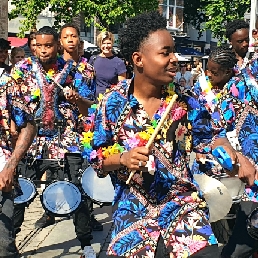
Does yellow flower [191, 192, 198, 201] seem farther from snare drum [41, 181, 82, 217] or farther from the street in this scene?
the street

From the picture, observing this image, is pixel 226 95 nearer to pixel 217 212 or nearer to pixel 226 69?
pixel 217 212

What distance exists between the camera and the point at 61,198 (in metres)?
5.21

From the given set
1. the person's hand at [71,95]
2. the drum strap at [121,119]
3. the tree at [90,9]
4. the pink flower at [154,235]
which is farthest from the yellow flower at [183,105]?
the tree at [90,9]

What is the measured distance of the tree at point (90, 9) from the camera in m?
22.7

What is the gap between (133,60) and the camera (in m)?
3.62

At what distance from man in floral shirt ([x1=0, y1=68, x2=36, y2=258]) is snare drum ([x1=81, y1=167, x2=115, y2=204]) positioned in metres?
1.09

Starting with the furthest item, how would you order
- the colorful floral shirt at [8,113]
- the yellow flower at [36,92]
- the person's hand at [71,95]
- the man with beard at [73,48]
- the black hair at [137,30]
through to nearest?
the man with beard at [73,48]
the yellow flower at [36,92]
the person's hand at [71,95]
the colorful floral shirt at [8,113]
the black hair at [137,30]

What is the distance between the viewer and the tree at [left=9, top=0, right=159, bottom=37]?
22656 mm

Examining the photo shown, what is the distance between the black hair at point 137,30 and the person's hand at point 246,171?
89 cm

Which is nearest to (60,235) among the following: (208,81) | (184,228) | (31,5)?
(208,81)

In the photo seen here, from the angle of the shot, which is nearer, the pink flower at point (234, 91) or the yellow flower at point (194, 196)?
the yellow flower at point (194, 196)

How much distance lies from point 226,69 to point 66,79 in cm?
151

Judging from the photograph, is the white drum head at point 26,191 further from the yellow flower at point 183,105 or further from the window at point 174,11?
the window at point 174,11

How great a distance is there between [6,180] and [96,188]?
62.4 inches
